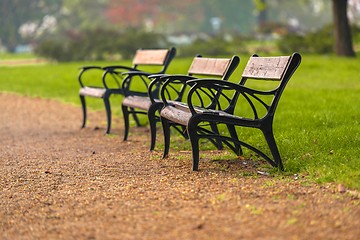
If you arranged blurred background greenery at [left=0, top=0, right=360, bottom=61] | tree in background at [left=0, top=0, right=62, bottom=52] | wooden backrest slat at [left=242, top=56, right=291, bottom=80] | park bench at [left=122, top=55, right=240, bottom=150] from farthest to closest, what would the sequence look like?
tree in background at [left=0, top=0, right=62, bottom=52] < blurred background greenery at [left=0, top=0, right=360, bottom=61] < park bench at [left=122, top=55, right=240, bottom=150] < wooden backrest slat at [left=242, top=56, right=291, bottom=80]

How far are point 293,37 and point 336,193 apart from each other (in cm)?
2441

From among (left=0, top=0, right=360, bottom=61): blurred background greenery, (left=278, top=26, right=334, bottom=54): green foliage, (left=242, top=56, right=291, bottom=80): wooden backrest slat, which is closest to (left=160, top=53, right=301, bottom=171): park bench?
(left=242, top=56, right=291, bottom=80): wooden backrest slat

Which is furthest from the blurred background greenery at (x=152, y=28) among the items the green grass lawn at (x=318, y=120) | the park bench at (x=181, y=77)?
the park bench at (x=181, y=77)

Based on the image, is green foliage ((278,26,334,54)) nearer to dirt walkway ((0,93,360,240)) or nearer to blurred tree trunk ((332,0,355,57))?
Result: blurred tree trunk ((332,0,355,57))

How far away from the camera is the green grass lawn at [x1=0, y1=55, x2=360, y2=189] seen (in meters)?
6.63

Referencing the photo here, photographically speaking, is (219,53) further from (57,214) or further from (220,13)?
(220,13)

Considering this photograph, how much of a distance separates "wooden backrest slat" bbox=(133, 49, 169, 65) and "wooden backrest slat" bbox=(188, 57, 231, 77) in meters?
1.63

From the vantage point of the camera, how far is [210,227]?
4723mm

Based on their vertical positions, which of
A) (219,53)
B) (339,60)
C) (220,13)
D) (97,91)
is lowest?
(220,13)

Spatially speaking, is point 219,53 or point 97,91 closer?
point 97,91

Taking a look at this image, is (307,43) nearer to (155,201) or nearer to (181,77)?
(181,77)

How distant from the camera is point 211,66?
842cm

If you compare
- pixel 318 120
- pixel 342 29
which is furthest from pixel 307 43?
pixel 318 120

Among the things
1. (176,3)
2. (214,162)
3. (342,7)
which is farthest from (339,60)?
(176,3)
